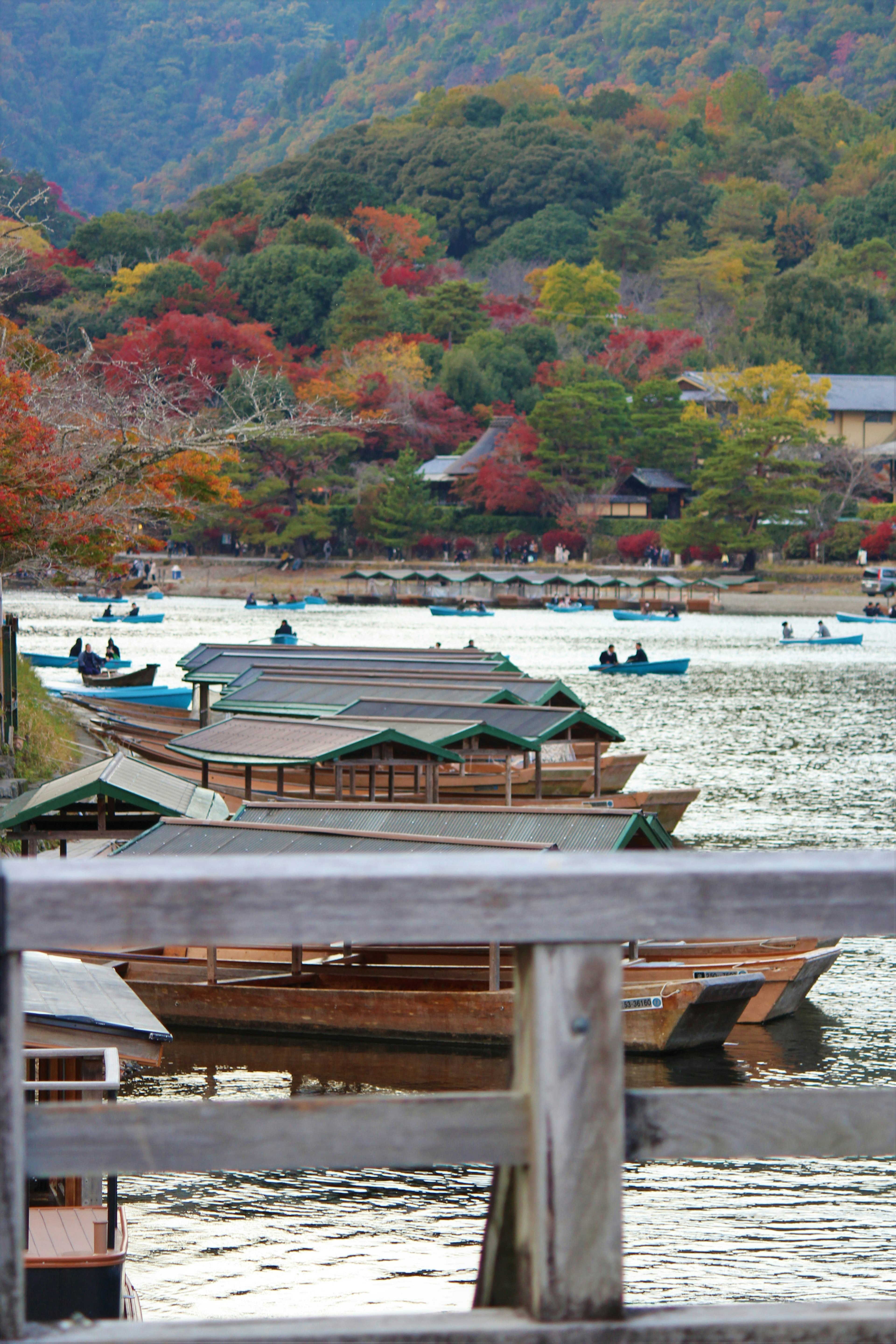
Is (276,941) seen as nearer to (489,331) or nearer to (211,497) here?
(211,497)

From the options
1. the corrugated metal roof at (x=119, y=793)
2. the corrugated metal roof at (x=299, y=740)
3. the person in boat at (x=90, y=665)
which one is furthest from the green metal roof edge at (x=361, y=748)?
the person in boat at (x=90, y=665)

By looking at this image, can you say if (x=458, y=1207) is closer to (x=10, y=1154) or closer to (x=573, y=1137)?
(x=573, y=1137)

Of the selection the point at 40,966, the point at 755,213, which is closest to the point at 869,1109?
the point at 40,966

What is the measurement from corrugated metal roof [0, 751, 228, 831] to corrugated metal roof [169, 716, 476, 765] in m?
2.60

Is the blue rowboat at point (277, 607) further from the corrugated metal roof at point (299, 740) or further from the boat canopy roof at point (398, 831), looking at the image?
the boat canopy roof at point (398, 831)

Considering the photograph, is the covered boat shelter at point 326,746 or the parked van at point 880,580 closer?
the covered boat shelter at point 326,746

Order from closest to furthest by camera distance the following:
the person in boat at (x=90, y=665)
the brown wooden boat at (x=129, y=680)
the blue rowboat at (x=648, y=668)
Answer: the brown wooden boat at (x=129, y=680) < the person in boat at (x=90, y=665) < the blue rowboat at (x=648, y=668)

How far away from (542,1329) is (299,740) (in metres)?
18.0

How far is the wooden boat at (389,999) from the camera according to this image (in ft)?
45.1

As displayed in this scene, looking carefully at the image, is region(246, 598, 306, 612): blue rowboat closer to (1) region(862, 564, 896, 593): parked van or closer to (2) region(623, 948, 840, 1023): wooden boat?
(1) region(862, 564, 896, 593): parked van

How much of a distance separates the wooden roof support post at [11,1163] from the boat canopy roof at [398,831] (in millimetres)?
10340

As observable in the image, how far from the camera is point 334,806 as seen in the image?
15.6 metres

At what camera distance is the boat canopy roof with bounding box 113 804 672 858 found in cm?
1338

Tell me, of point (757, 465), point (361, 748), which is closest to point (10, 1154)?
point (361, 748)
